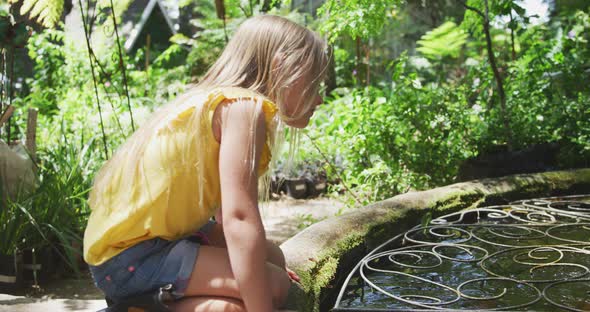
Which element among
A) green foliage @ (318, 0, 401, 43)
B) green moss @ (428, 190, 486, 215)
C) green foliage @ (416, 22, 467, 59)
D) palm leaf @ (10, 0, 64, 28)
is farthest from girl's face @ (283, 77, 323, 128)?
green foliage @ (416, 22, 467, 59)

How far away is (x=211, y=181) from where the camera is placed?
1568mm

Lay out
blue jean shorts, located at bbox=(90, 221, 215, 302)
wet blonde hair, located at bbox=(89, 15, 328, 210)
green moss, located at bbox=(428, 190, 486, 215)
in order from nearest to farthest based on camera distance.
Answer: blue jean shorts, located at bbox=(90, 221, 215, 302) → wet blonde hair, located at bbox=(89, 15, 328, 210) → green moss, located at bbox=(428, 190, 486, 215)

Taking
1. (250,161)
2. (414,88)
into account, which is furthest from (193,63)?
(250,161)

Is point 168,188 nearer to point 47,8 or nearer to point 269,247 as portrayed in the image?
point 269,247

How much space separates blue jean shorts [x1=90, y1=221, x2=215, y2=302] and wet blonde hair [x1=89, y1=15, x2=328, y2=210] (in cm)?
15

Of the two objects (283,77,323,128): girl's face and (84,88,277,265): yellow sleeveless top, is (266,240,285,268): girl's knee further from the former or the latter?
(283,77,323,128): girl's face

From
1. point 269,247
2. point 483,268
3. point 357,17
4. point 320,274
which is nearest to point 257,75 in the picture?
point 269,247

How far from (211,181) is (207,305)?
330 millimetres

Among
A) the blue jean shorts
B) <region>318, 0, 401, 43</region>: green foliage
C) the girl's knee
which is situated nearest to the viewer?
the blue jean shorts

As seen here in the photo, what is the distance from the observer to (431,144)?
14.8 feet

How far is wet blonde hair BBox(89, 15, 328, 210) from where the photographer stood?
1.59m

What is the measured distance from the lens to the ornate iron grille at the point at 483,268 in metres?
2.00

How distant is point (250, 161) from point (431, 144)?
10.8ft

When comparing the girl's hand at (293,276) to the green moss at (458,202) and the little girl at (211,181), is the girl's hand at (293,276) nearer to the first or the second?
the little girl at (211,181)
